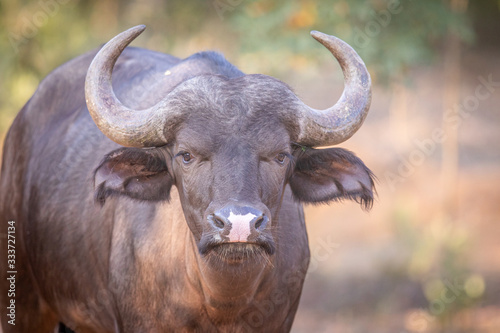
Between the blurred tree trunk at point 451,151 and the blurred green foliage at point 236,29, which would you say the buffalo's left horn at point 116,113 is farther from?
the blurred tree trunk at point 451,151

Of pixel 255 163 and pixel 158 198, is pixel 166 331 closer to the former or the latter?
pixel 158 198

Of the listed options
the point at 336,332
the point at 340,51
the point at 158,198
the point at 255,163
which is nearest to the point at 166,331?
the point at 158,198

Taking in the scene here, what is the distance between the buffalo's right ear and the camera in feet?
15.9

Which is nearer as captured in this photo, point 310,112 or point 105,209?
point 310,112

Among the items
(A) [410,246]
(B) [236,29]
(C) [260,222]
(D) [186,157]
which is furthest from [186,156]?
(A) [410,246]

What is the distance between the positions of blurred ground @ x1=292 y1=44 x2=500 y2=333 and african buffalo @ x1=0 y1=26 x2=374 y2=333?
8.56 ft

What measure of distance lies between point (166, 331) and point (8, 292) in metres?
2.54

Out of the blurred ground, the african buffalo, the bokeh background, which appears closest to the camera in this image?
the african buffalo

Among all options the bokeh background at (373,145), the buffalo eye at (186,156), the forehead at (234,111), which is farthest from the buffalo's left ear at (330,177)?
the bokeh background at (373,145)

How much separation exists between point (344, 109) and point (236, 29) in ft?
21.8

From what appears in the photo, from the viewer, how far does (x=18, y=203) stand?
6.80 meters

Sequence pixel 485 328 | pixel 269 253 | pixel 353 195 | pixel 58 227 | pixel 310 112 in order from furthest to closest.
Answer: pixel 485 328
pixel 58 227
pixel 353 195
pixel 310 112
pixel 269 253

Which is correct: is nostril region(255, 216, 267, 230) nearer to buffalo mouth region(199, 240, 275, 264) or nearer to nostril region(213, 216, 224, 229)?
buffalo mouth region(199, 240, 275, 264)

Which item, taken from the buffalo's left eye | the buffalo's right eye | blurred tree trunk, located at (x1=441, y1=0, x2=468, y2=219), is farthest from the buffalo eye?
blurred tree trunk, located at (x1=441, y1=0, x2=468, y2=219)
